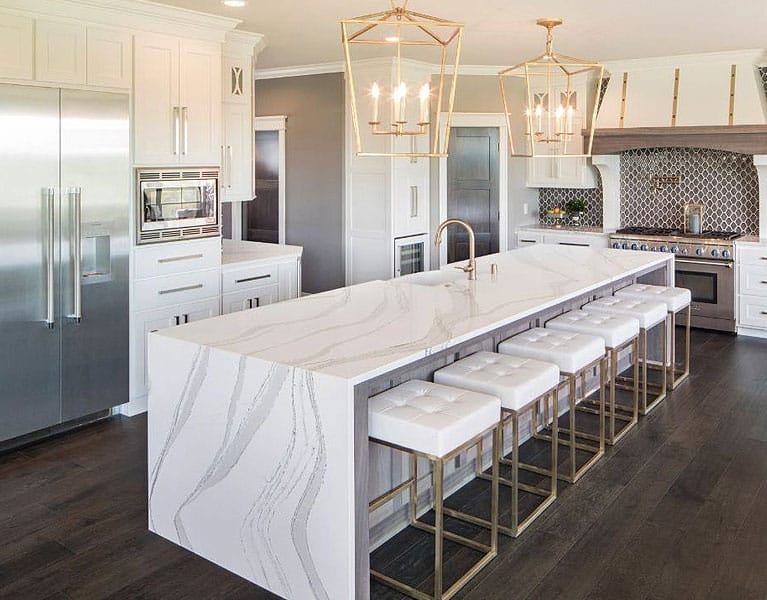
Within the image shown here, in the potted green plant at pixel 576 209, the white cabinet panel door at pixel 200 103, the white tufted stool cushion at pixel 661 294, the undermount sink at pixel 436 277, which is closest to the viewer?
the undermount sink at pixel 436 277

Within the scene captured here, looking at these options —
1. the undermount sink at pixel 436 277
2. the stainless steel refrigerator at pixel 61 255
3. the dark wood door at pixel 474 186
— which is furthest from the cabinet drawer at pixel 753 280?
the stainless steel refrigerator at pixel 61 255

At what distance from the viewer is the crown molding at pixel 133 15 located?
157 inches

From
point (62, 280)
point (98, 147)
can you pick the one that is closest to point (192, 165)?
point (98, 147)

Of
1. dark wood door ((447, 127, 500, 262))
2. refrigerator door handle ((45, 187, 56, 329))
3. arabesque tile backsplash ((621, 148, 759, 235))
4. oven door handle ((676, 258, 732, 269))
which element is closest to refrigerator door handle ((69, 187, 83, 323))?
refrigerator door handle ((45, 187, 56, 329))

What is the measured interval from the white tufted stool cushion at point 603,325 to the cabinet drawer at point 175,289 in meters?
2.25

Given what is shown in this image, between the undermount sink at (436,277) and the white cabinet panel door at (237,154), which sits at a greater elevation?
the white cabinet panel door at (237,154)

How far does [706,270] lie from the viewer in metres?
6.85

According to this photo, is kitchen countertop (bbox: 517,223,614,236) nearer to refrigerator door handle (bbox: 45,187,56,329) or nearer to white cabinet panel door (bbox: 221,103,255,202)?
white cabinet panel door (bbox: 221,103,255,202)

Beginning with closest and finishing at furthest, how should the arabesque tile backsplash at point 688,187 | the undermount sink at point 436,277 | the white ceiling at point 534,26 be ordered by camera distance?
the undermount sink at point 436,277 < the white ceiling at point 534,26 < the arabesque tile backsplash at point 688,187

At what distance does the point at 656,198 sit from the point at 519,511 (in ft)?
16.9

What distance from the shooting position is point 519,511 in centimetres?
344

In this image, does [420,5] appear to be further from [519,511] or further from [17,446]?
[17,446]

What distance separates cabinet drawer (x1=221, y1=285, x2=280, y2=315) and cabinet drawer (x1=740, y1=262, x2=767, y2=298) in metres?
4.09

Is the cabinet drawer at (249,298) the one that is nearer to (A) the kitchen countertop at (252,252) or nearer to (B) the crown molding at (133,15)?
(A) the kitchen countertop at (252,252)
